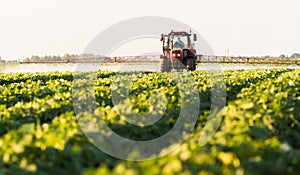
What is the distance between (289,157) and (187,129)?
200 cm

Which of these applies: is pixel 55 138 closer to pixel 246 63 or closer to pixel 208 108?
pixel 208 108

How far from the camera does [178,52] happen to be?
24.4m

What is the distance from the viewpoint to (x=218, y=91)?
8.98 metres

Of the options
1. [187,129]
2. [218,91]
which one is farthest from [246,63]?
[187,129]

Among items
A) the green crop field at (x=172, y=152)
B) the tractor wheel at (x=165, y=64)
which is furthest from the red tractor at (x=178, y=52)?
the green crop field at (x=172, y=152)

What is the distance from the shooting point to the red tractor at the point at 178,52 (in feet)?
79.5

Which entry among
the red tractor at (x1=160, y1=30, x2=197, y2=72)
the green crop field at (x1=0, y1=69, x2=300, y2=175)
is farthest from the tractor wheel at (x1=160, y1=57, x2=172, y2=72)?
the green crop field at (x1=0, y1=69, x2=300, y2=175)

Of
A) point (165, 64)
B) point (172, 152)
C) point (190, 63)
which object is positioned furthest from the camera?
point (190, 63)

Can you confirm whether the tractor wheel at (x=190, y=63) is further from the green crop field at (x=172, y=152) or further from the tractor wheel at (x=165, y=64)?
the green crop field at (x=172, y=152)

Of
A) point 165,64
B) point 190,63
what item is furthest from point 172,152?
point 190,63

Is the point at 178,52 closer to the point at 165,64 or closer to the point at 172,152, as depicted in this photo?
the point at 165,64

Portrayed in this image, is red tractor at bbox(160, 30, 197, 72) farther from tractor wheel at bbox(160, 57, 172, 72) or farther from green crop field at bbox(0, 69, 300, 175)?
green crop field at bbox(0, 69, 300, 175)

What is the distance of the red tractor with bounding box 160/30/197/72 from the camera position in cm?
2425

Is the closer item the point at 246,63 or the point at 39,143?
the point at 39,143
